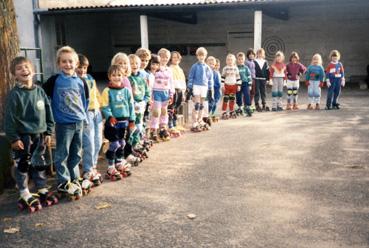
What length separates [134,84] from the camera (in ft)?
19.5

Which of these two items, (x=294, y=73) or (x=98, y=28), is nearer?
(x=294, y=73)

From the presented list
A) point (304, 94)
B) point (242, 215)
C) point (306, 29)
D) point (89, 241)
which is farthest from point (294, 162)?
point (306, 29)

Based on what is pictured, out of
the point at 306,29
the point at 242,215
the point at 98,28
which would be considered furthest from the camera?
the point at 98,28

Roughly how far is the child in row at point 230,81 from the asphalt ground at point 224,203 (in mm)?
3081

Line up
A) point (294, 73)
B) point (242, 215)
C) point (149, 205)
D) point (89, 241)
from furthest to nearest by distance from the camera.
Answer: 1. point (294, 73)
2. point (149, 205)
3. point (242, 215)
4. point (89, 241)

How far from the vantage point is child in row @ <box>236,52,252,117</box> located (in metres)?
10.2

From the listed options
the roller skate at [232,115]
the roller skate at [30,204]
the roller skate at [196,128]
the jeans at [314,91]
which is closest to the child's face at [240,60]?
the roller skate at [232,115]

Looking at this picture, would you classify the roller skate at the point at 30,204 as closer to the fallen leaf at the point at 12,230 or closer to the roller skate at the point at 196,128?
the fallen leaf at the point at 12,230

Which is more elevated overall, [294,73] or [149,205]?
[294,73]

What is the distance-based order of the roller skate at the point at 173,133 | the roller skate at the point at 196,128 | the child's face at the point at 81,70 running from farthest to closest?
1. the roller skate at the point at 196,128
2. the roller skate at the point at 173,133
3. the child's face at the point at 81,70

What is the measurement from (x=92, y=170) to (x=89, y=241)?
1.66m

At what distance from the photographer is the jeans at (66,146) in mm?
4441

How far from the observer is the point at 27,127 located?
4059 mm

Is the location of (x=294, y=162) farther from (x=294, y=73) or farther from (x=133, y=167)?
(x=294, y=73)
